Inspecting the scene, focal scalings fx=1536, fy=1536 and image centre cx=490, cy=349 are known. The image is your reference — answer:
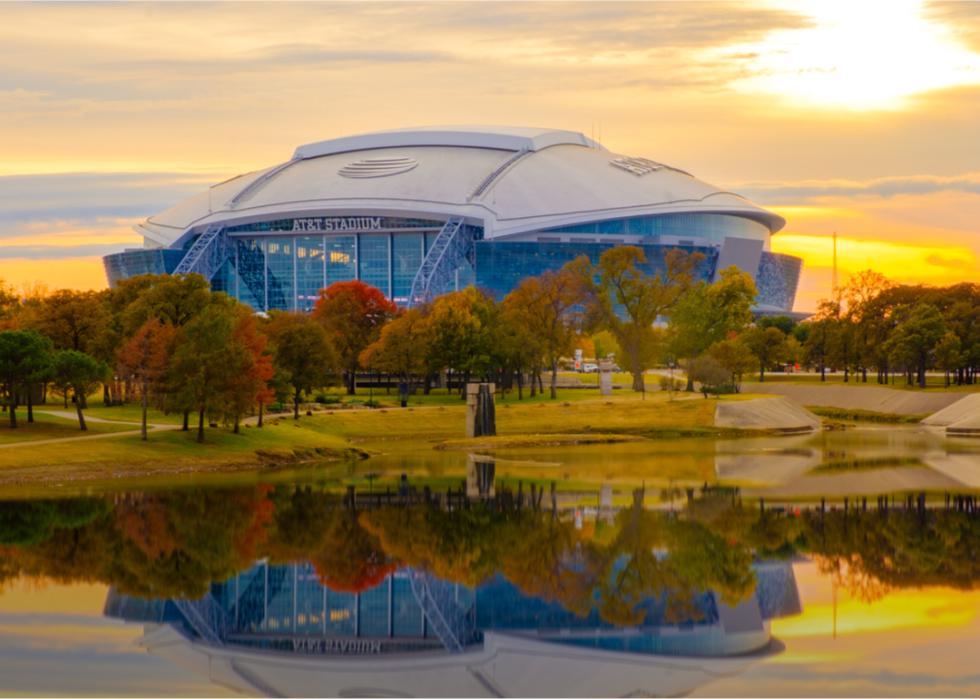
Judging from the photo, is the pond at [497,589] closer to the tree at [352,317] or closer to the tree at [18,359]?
the tree at [18,359]

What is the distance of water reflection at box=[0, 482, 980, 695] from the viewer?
962 inches

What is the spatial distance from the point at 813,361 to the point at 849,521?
89681 mm

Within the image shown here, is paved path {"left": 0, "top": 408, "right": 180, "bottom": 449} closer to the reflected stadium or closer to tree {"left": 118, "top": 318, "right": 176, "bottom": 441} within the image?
tree {"left": 118, "top": 318, "right": 176, "bottom": 441}

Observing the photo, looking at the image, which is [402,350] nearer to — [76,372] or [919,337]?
[919,337]

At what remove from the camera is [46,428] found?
63.3 meters

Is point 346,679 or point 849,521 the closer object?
point 346,679

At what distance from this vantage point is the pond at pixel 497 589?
23.4 meters

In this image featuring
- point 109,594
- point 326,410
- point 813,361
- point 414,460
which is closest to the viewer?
point 109,594

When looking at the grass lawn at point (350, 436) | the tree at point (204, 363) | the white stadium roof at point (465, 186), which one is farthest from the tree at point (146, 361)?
the white stadium roof at point (465, 186)

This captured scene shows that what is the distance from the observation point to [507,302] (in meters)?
109

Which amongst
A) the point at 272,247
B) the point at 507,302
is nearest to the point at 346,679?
the point at 507,302

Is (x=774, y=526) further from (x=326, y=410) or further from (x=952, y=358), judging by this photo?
(x=952, y=358)

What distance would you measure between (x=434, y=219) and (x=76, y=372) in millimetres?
94536

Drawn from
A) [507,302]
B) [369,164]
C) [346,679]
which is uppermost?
[369,164]
